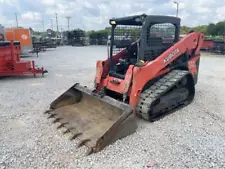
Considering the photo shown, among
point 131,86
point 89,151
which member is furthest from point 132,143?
point 131,86

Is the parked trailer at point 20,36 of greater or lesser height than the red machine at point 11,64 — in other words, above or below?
above

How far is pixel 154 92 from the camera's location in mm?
3971

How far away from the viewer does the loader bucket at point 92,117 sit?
125 inches

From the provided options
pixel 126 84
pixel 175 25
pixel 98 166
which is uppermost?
pixel 175 25

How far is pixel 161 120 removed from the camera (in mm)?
4043

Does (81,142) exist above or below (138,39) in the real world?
below

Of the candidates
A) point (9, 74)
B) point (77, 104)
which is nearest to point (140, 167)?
point (77, 104)

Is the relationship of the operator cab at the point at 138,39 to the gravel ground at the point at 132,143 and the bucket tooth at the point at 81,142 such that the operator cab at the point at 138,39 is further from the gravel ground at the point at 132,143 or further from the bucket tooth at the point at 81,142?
the bucket tooth at the point at 81,142

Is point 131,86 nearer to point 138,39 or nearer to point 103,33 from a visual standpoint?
point 138,39

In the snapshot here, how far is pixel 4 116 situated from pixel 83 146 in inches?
87.6

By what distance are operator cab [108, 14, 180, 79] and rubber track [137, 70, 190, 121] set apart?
551 millimetres

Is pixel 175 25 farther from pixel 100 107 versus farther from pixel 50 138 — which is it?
pixel 50 138

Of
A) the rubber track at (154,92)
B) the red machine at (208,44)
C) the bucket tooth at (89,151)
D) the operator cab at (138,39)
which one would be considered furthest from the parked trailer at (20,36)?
the bucket tooth at (89,151)

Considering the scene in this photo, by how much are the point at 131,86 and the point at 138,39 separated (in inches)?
44.0
